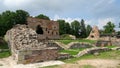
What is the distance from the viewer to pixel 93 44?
107ft

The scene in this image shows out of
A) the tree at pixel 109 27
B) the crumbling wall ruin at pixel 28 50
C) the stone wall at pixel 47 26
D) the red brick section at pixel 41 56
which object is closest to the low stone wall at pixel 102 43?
the stone wall at pixel 47 26

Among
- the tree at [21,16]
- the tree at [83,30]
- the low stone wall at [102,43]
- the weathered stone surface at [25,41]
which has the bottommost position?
the low stone wall at [102,43]

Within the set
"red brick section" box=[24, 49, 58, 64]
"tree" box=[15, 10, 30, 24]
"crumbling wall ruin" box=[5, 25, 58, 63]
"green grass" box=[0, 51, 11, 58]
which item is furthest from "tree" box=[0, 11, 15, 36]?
"red brick section" box=[24, 49, 58, 64]

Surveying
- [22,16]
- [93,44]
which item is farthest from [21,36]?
[22,16]

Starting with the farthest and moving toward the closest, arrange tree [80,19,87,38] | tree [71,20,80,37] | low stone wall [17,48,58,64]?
tree [71,20,80,37] → tree [80,19,87,38] → low stone wall [17,48,58,64]

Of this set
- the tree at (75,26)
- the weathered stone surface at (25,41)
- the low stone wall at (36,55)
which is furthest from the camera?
the tree at (75,26)

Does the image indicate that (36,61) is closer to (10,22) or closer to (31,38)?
(31,38)

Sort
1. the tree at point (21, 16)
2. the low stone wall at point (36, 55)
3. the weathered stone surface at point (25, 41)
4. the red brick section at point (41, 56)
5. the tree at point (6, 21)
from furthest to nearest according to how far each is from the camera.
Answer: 1. the tree at point (21, 16)
2. the tree at point (6, 21)
3. the weathered stone surface at point (25, 41)
4. the red brick section at point (41, 56)
5. the low stone wall at point (36, 55)

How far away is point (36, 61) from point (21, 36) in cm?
324

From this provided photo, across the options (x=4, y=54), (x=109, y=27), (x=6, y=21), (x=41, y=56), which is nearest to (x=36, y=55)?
(x=41, y=56)

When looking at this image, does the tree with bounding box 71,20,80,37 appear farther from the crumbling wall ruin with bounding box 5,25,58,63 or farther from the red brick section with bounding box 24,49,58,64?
the red brick section with bounding box 24,49,58,64

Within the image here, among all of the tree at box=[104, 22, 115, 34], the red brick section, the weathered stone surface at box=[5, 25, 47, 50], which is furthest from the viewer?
the tree at box=[104, 22, 115, 34]

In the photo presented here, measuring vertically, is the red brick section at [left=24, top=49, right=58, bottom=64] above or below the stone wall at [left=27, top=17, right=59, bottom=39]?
below

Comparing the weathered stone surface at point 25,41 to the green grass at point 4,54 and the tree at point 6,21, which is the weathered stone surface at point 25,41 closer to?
the green grass at point 4,54
